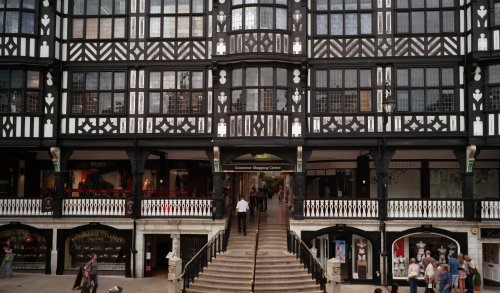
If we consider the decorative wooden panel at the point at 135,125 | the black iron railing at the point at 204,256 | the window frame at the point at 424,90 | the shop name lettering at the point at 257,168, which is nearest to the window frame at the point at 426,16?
the window frame at the point at 424,90

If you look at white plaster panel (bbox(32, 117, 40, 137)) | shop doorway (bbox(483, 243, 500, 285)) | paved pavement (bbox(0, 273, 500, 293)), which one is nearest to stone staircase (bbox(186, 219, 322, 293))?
paved pavement (bbox(0, 273, 500, 293))

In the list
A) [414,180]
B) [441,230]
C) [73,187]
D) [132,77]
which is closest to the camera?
[441,230]

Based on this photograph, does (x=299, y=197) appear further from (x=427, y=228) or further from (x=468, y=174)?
(x=468, y=174)

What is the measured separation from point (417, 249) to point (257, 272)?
736 cm

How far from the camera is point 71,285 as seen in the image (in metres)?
19.5

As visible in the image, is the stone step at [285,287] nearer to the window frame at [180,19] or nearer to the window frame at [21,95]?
the window frame at [180,19]

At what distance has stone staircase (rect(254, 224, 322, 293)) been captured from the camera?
17.4 metres

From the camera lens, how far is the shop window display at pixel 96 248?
22.1 meters

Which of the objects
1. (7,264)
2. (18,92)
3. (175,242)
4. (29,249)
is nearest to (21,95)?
(18,92)

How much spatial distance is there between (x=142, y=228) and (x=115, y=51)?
25.9 ft

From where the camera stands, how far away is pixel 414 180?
23.8m

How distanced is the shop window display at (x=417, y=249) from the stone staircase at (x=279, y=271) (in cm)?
460

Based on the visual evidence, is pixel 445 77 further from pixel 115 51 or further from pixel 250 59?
pixel 115 51

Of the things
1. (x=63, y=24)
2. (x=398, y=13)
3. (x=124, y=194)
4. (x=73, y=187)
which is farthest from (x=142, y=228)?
(x=398, y=13)
